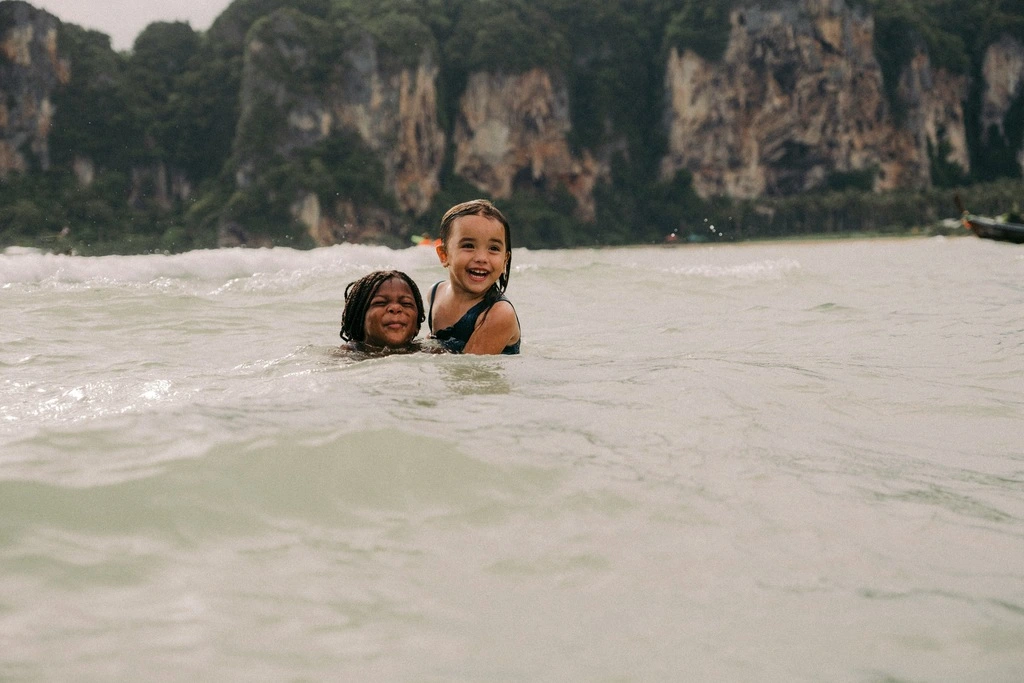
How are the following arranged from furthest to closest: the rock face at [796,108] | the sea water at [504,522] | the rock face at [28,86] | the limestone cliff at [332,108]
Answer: the rock face at [796,108]
the limestone cliff at [332,108]
the rock face at [28,86]
the sea water at [504,522]

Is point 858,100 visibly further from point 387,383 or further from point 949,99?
point 387,383

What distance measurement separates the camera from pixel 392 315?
14.8ft

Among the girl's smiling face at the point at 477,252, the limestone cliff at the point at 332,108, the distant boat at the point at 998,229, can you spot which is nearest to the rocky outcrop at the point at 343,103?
the limestone cliff at the point at 332,108

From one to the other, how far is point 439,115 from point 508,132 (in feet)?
18.1

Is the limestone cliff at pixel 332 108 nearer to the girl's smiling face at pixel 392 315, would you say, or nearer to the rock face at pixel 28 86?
the rock face at pixel 28 86

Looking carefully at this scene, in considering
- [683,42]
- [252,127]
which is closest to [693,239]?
[683,42]

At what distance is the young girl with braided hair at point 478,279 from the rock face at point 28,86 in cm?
6582

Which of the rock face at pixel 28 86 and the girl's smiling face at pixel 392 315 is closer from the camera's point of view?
the girl's smiling face at pixel 392 315

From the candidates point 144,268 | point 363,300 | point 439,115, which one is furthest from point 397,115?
point 363,300

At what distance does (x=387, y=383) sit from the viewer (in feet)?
11.4

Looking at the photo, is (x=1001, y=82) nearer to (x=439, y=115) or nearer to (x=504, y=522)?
(x=439, y=115)

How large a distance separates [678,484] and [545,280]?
9441 mm

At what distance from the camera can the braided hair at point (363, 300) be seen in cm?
456

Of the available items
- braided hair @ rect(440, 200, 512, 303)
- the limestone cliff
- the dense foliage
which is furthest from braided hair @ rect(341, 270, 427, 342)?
the limestone cliff
